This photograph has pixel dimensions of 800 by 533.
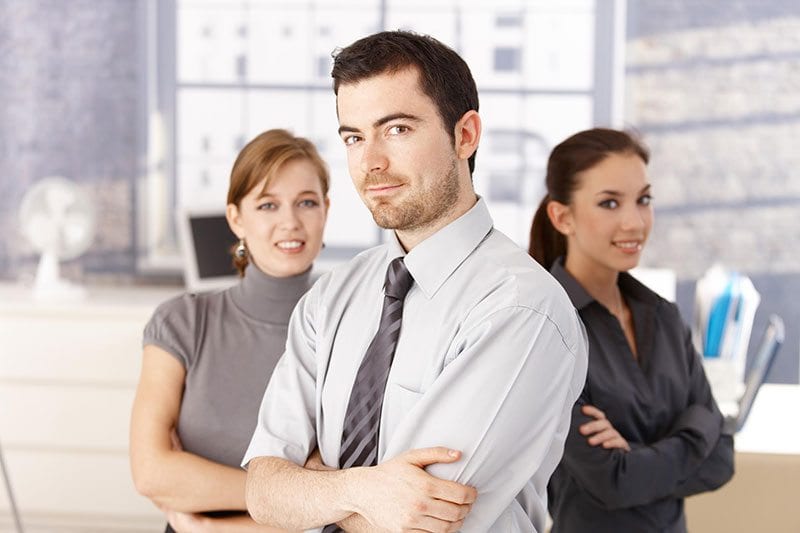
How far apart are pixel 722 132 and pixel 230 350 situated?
3.15 metres

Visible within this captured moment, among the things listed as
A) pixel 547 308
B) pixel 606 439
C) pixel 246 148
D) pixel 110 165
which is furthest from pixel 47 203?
pixel 547 308

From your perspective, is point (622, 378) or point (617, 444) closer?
point (617, 444)

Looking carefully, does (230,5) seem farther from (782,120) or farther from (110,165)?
(782,120)

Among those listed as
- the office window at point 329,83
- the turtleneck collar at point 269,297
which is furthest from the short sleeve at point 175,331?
the office window at point 329,83

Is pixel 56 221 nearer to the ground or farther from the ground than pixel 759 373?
farther from the ground

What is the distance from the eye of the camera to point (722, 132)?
499cm

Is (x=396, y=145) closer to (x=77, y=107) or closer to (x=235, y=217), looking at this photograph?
(x=235, y=217)

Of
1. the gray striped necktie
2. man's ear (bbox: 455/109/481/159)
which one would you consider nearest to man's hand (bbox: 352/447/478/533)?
the gray striped necktie

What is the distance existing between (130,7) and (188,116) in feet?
1.84

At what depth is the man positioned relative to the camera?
1.74 meters

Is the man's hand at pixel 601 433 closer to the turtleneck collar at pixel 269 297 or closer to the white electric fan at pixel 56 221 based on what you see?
the turtleneck collar at pixel 269 297

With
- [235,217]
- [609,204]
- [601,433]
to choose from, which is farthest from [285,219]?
[601,433]

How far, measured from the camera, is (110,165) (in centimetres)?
523

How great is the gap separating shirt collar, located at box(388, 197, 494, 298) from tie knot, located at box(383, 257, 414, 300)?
2 cm
